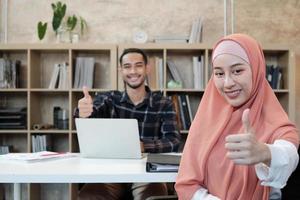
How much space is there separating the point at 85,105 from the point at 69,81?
1.52 meters

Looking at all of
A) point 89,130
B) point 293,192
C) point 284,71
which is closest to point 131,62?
point 89,130

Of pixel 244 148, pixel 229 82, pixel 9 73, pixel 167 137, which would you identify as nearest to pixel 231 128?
pixel 229 82

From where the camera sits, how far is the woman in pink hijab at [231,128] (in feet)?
4.22

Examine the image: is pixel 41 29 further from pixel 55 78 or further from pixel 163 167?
pixel 163 167

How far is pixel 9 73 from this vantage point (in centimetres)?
370

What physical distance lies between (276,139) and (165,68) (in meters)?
2.52

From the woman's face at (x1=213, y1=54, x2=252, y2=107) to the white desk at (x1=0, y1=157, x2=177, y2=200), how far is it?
429mm

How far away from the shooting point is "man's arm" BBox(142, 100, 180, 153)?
2236 millimetres

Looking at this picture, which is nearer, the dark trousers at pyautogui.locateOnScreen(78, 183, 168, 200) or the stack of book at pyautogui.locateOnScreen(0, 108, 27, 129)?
the dark trousers at pyautogui.locateOnScreen(78, 183, 168, 200)

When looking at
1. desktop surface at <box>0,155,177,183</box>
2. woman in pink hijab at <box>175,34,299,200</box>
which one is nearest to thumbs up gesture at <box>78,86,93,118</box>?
desktop surface at <box>0,155,177,183</box>

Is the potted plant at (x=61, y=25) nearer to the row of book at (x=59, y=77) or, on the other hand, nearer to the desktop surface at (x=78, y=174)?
the row of book at (x=59, y=77)

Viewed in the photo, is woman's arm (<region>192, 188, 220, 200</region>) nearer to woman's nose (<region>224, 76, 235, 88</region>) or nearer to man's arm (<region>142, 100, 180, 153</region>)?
woman's nose (<region>224, 76, 235, 88</region>)

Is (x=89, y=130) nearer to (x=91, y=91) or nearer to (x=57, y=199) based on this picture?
(x=91, y=91)

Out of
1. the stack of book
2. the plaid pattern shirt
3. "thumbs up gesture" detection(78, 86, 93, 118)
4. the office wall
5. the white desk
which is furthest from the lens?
the office wall
